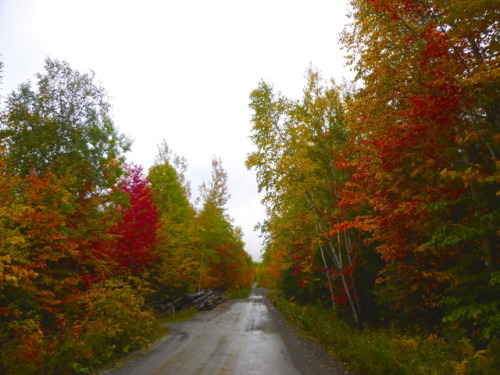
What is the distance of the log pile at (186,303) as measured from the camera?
20547mm

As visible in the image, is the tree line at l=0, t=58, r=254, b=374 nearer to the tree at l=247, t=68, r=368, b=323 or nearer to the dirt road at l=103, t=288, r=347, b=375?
the dirt road at l=103, t=288, r=347, b=375

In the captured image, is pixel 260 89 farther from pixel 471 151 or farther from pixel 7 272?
pixel 7 272

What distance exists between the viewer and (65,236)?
8617mm

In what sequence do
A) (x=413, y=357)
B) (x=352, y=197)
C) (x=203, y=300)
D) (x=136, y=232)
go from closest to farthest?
1. (x=413, y=357)
2. (x=352, y=197)
3. (x=136, y=232)
4. (x=203, y=300)

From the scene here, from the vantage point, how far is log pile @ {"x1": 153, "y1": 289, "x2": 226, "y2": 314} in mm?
20547

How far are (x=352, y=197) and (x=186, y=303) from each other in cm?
1830

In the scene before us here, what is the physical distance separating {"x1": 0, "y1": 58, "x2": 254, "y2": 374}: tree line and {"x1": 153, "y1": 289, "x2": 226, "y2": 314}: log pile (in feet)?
15.1

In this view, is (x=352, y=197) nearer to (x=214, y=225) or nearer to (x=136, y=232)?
(x=136, y=232)

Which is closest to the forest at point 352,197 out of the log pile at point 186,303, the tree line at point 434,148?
the tree line at point 434,148

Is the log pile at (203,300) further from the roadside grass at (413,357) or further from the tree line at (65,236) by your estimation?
the roadside grass at (413,357)

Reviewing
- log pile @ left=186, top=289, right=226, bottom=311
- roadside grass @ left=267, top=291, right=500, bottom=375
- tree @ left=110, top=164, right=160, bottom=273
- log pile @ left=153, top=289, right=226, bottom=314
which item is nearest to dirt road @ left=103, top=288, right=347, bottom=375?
roadside grass @ left=267, top=291, right=500, bottom=375

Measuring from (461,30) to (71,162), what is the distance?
13.6m

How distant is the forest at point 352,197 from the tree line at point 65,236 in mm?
62

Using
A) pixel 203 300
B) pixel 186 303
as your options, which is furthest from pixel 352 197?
pixel 203 300
